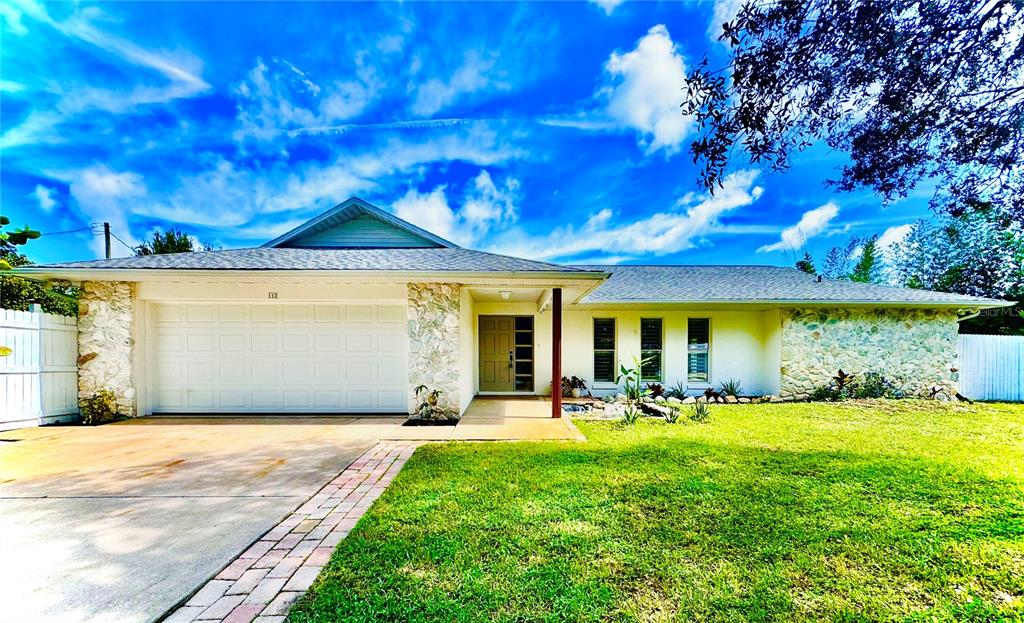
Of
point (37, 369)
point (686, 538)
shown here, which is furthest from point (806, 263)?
point (37, 369)

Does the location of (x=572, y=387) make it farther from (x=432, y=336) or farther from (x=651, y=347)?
(x=432, y=336)

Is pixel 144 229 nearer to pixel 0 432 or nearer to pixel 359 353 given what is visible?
pixel 0 432

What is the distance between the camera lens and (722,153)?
12.9 feet

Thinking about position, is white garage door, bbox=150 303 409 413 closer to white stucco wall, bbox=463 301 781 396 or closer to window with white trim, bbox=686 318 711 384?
white stucco wall, bbox=463 301 781 396

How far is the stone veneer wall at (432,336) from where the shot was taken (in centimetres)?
713

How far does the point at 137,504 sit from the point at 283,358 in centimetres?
433

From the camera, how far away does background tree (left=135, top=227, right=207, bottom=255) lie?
72.5ft

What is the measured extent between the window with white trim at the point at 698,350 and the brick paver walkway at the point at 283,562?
9280 mm

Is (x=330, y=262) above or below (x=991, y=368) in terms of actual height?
above

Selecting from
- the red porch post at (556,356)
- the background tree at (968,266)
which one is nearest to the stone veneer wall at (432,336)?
the red porch post at (556,356)

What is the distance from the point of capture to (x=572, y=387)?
10828 mm

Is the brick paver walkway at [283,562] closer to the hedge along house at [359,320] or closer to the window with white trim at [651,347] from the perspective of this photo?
the hedge along house at [359,320]

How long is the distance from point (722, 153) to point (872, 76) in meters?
1.29

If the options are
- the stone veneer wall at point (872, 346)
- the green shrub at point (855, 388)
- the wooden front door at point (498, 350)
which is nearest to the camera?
the green shrub at point (855, 388)
